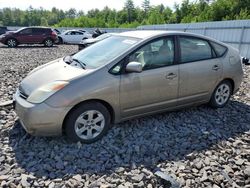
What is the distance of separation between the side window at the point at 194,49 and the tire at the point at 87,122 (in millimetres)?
1671

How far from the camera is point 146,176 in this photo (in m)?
3.24

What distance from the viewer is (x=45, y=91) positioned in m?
3.65

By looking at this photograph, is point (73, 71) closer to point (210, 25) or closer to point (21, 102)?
point (21, 102)

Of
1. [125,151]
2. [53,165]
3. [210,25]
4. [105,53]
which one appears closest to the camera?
[53,165]

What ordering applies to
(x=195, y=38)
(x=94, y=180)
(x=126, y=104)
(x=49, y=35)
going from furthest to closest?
(x=49, y=35) → (x=195, y=38) → (x=126, y=104) → (x=94, y=180)

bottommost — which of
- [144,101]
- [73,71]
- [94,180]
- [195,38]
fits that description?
[94,180]

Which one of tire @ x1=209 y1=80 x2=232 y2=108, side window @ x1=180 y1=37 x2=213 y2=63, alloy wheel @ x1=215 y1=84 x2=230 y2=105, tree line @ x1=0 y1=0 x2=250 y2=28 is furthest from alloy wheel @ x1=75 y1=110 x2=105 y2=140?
tree line @ x1=0 y1=0 x2=250 y2=28

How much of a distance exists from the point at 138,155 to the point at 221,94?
8.18ft

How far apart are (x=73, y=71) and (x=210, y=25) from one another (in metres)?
12.9

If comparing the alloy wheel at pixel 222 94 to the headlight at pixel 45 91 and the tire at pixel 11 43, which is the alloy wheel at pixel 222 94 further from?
the tire at pixel 11 43

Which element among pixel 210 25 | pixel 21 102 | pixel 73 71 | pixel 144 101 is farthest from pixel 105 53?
pixel 210 25

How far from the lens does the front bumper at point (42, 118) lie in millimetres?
3543

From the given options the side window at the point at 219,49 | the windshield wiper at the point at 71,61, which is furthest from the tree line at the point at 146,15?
the windshield wiper at the point at 71,61

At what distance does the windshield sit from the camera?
4.12m
